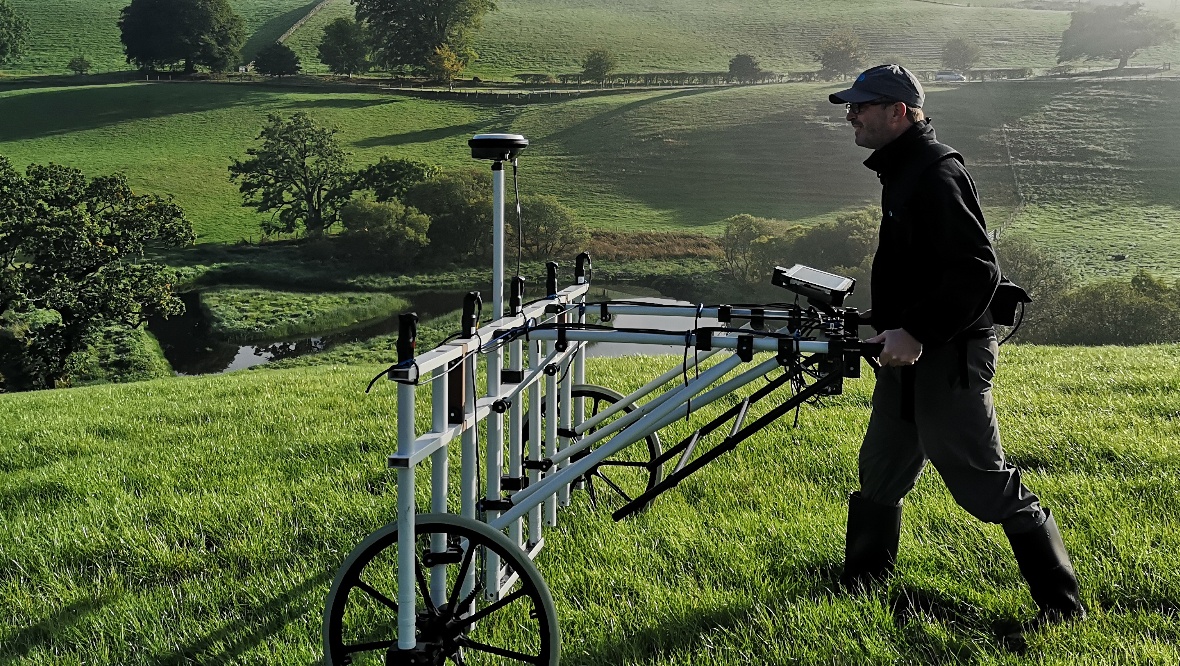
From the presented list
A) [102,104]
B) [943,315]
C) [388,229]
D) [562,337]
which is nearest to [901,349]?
[943,315]

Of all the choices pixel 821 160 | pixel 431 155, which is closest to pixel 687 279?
pixel 821 160

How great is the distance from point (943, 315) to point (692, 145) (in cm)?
7195

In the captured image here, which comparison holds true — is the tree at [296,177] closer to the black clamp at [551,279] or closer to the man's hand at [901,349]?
the black clamp at [551,279]

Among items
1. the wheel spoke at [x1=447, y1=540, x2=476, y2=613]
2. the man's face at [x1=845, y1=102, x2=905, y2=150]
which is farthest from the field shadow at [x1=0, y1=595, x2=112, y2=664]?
the man's face at [x1=845, y1=102, x2=905, y2=150]

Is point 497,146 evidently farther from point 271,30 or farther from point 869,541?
point 271,30

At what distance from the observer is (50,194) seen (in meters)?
32.5

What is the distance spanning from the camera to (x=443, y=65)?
88625 mm

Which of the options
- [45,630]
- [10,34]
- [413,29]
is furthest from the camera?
[413,29]

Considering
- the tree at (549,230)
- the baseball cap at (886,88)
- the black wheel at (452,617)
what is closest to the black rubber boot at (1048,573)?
the baseball cap at (886,88)

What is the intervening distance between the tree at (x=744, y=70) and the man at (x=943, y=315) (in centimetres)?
9284

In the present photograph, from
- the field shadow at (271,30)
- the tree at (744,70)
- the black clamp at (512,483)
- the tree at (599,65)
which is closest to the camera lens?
the black clamp at (512,483)

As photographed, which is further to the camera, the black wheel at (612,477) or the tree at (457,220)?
the tree at (457,220)

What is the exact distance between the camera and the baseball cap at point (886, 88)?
3.96 metres

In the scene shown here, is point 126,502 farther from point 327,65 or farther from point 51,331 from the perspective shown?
point 327,65
